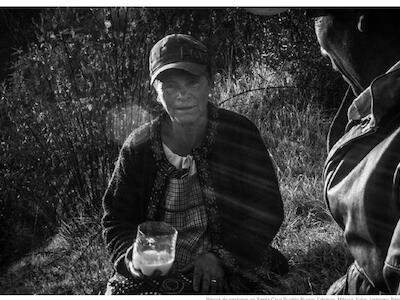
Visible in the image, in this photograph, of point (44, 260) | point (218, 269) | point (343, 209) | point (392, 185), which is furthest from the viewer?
point (44, 260)

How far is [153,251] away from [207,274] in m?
0.29

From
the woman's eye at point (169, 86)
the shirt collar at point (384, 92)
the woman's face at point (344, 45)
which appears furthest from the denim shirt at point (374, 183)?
the woman's eye at point (169, 86)

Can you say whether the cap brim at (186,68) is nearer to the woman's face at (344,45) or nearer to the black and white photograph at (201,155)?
the black and white photograph at (201,155)

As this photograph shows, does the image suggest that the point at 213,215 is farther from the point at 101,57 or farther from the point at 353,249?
the point at 101,57

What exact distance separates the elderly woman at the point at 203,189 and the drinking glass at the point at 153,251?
0.21 m

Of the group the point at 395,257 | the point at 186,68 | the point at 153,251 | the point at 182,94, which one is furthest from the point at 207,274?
the point at 395,257

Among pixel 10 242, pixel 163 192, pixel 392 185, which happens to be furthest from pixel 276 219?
pixel 10 242

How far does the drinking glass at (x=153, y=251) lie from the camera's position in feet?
6.94

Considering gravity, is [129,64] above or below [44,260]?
above

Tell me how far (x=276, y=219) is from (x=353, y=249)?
0.77 m

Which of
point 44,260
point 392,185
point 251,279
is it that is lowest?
point 44,260

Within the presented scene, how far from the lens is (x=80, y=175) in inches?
126

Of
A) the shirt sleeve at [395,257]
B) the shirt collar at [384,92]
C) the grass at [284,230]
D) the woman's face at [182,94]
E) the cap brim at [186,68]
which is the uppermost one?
the shirt collar at [384,92]

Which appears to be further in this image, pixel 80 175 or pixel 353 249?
pixel 80 175
